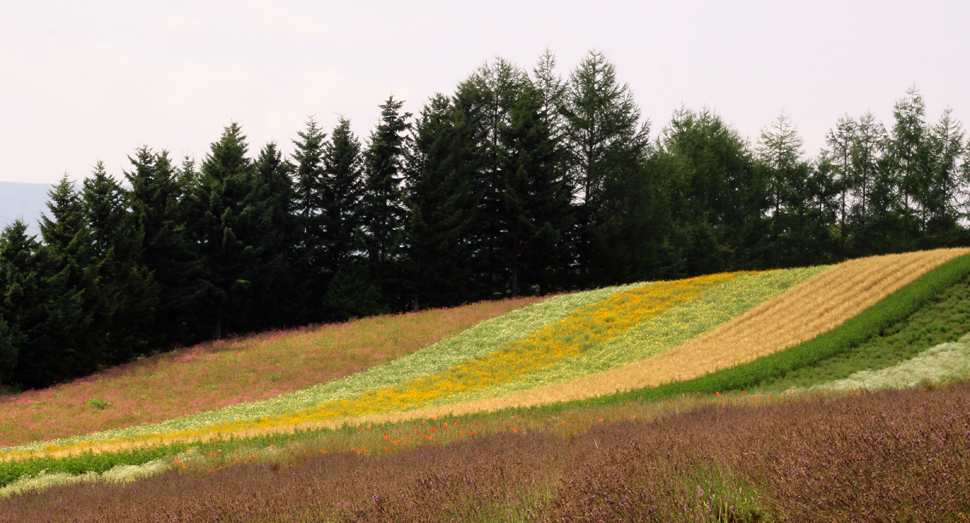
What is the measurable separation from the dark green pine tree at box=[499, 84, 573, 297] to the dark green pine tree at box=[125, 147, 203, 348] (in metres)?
22.3

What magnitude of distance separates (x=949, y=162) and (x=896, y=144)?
4.37 metres

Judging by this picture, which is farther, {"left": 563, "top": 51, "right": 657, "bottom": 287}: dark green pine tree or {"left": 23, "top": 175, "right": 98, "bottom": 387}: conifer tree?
{"left": 563, "top": 51, "right": 657, "bottom": 287}: dark green pine tree

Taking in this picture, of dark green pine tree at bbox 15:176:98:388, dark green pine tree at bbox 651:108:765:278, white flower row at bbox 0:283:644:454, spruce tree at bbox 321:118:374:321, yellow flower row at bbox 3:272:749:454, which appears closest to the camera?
white flower row at bbox 0:283:644:454

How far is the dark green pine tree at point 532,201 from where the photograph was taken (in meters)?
45.1

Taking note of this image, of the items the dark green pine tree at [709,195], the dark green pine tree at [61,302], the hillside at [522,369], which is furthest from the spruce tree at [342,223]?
the dark green pine tree at [709,195]

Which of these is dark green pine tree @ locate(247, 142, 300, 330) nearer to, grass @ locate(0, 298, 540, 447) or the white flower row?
grass @ locate(0, 298, 540, 447)

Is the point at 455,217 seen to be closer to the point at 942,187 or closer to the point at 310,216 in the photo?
the point at 310,216

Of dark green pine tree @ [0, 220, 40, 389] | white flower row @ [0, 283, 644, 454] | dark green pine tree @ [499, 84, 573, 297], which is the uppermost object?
dark green pine tree @ [499, 84, 573, 297]

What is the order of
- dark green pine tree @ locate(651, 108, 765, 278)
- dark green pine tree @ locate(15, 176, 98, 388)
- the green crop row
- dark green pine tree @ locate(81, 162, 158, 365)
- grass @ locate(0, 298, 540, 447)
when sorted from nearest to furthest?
1. the green crop row
2. grass @ locate(0, 298, 540, 447)
3. dark green pine tree @ locate(15, 176, 98, 388)
4. dark green pine tree @ locate(81, 162, 158, 365)
5. dark green pine tree @ locate(651, 108, 765, 278)

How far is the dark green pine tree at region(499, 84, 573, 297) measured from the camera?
45125mm

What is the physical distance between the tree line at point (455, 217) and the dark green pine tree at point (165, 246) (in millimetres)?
129

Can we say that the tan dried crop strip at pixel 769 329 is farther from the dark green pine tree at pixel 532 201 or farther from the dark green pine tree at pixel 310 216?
the dark green pine tree at pixel 310 216

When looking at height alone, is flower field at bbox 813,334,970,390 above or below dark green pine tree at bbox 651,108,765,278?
below

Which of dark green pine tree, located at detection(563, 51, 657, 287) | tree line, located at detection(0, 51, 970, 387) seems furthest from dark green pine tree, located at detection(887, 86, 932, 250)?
dark green pine tree, located at detection(563, 51, 657, 287)
